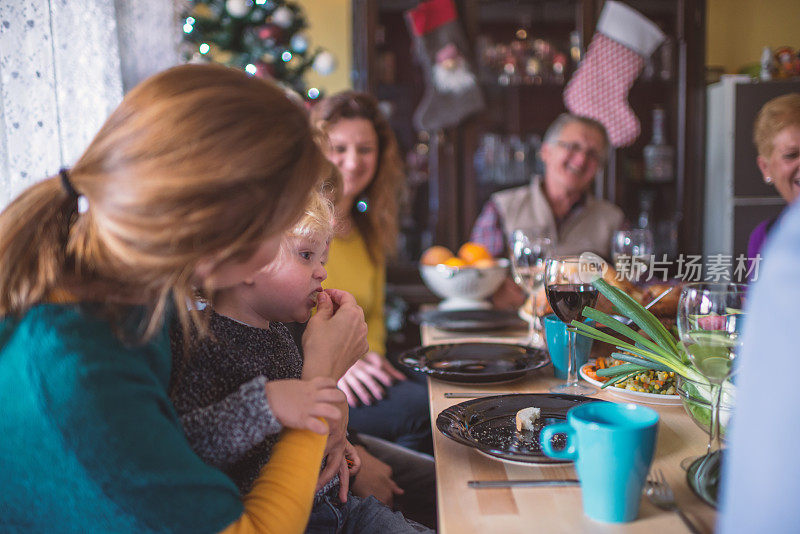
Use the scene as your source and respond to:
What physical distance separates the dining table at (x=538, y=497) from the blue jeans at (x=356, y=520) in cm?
18

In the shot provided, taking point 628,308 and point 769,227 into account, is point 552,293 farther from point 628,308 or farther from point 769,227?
point 769,227

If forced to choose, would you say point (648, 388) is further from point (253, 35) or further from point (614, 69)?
point (614, 69)

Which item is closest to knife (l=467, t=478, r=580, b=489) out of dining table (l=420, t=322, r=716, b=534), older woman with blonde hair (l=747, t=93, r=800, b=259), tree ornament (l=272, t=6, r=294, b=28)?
dining table (l=420, t=322, r=716, b=534)

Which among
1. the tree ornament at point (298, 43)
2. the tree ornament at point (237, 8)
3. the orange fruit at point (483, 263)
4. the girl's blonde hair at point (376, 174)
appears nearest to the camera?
the orange fruit at point (483, 263)

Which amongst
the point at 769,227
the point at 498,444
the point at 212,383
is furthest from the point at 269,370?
the point at 769,227

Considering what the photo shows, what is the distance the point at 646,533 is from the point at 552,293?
528 millimetres

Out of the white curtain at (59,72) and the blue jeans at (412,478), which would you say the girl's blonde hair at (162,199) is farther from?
the white curtain at (59,72)

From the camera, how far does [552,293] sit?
1100 millimetres

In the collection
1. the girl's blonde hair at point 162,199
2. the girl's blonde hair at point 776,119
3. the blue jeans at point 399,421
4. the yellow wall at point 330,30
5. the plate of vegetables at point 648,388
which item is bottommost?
the blue jeans at point 399,421

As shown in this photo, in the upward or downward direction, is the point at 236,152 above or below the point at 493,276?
above

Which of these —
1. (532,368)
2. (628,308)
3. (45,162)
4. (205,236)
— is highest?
(45,162)

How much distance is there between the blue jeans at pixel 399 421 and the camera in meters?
1.63

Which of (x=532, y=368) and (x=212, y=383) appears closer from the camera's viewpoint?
(x=212, y=383)

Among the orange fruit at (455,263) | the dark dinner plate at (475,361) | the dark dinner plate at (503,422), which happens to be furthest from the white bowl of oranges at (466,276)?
the dark dinner plate at (503,422)
